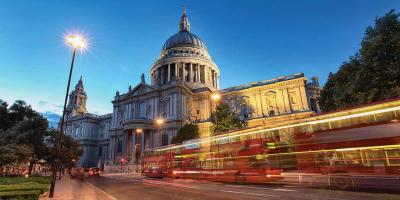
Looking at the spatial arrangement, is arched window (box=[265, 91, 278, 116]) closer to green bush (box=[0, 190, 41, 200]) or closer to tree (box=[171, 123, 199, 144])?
tree (box=[171, 123, 199, 144])

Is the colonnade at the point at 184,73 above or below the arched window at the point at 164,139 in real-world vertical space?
above

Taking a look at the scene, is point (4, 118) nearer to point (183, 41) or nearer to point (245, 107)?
point (245, 107)

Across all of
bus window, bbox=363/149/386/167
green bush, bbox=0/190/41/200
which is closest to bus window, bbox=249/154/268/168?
bus window, bbox=363/149/386/167

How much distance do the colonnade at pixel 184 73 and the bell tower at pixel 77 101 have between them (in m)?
39.2

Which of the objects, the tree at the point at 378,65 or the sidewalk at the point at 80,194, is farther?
the tree at the point at 378,65

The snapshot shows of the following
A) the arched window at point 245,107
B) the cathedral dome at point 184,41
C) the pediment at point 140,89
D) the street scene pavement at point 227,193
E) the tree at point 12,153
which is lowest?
the street scene pavement at point 227,193

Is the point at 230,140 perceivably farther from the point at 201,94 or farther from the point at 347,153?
the point at 201,94

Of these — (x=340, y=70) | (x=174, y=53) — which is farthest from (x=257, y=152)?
(x=174, y=53)

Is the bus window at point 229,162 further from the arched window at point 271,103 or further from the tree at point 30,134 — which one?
the arched window at point 271,103

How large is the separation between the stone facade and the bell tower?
81.3ft

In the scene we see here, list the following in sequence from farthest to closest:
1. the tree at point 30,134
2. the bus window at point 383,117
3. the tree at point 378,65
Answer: the tree at point 30,134, the tree at point 378,65, the bus window at point 383,117

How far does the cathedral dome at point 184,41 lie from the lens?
77.8 metres

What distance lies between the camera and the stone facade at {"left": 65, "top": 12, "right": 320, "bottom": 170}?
166 feet

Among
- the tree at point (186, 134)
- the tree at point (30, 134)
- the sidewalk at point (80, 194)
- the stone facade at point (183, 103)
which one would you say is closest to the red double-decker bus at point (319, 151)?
the sidewalk at point (80, 194)
